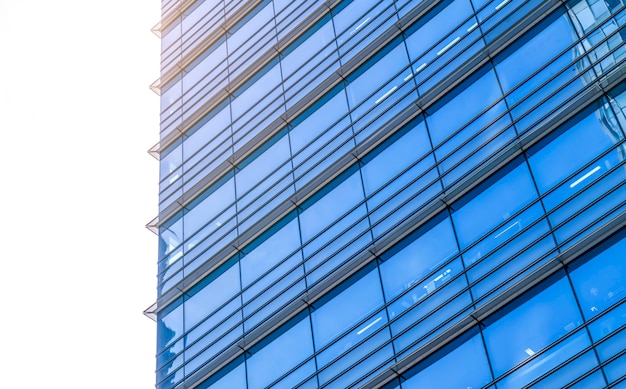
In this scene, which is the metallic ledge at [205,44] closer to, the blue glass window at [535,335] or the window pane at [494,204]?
the window pane at [494,204]

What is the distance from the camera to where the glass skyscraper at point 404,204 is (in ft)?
80.0

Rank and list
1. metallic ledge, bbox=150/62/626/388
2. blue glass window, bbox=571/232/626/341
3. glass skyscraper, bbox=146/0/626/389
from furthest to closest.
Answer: glass skyscraper, bbox=146/0/626/389 < metallic ledge, bbox=150/62/626/388 < blue glass window, bbox=571/232/626/341

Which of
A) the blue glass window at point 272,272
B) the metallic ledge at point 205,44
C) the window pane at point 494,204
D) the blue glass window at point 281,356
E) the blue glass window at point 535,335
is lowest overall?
the blue glass window at point 535,335

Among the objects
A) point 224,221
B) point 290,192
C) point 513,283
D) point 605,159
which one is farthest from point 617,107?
point 224,221

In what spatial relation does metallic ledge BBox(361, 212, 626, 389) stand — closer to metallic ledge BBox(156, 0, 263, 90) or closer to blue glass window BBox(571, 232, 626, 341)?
blue glass window BBox(571, 232, 626, 341)

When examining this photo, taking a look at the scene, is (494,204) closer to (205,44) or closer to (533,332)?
(533,332)

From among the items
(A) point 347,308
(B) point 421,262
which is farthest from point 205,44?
(B) point 421,262

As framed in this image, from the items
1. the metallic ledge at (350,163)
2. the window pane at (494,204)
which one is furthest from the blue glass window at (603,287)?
the metallic ledge at (350,163)

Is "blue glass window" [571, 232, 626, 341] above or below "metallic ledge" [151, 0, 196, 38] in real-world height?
below

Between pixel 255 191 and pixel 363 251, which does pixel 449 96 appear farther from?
pixel 255 191

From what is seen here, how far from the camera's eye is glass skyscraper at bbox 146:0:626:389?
24.4 meters

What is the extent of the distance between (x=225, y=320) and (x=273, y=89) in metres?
8.32

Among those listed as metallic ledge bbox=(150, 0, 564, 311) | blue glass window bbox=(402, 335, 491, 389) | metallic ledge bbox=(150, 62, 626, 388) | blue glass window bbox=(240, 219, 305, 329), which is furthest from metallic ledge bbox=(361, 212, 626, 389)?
blue glass window bbox=(240, 219, 305, 329)

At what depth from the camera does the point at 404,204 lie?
28656mm
